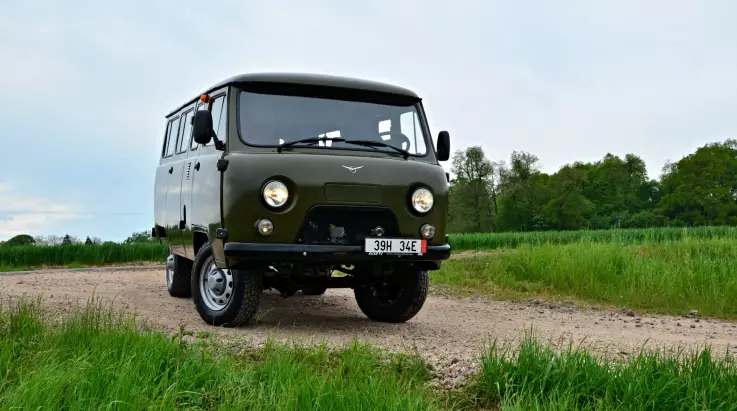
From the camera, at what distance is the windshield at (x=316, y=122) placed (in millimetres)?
6824

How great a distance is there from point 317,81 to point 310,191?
1.35 m

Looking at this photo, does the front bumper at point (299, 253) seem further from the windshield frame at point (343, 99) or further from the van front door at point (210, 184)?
the windshield frame at point (343, 99)

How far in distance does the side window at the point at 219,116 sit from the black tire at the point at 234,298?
116 cm

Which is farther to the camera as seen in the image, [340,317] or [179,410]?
[340,317]

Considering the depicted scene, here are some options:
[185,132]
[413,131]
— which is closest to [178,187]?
[185,132]

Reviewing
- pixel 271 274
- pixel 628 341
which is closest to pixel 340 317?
pixel 271 274

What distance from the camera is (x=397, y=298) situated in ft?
26.0

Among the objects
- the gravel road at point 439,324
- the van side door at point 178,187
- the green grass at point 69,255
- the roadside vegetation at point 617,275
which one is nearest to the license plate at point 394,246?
the gravel road at point 439,324

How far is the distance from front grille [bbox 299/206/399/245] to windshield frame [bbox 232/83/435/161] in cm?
66

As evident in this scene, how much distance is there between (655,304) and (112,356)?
8248 millimetres

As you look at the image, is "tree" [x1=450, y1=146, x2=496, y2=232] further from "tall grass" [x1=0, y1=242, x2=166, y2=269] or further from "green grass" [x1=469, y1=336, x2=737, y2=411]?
"green grass" [x1=469, y1=336, x2=737, y2=411]

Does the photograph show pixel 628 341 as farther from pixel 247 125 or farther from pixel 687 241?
pixel 687 241

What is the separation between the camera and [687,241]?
14859 millimetres

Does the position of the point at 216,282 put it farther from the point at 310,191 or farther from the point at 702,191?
the point at 702,191
